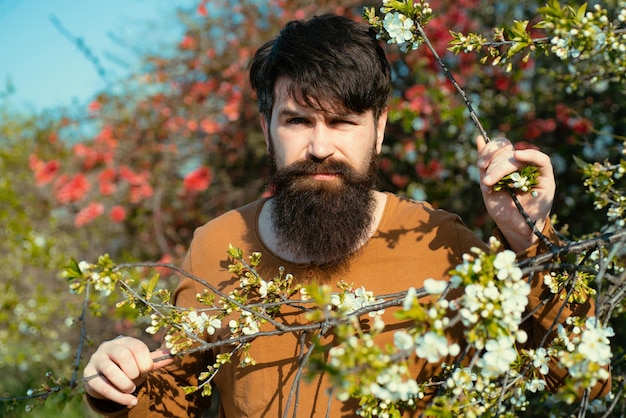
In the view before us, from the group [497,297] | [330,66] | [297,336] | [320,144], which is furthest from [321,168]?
[497,297]

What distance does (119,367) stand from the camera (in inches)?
67.6

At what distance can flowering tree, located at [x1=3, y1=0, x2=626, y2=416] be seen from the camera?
3.67ft

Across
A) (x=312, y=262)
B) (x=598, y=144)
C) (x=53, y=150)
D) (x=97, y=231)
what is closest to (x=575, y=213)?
(x=598, y=144)

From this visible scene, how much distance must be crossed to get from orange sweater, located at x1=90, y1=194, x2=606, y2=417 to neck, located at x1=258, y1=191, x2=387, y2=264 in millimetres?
22

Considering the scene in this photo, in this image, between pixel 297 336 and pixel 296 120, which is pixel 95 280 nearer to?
pixel 297 336

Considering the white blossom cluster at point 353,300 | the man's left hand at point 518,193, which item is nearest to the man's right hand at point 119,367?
the white blossom cluster at point 353,300

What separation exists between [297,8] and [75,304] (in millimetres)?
3204

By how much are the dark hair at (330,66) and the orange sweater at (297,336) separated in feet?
1.30

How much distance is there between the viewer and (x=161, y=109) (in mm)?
5828

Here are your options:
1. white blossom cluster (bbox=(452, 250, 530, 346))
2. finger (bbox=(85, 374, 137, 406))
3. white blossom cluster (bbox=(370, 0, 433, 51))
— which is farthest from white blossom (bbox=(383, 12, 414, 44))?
finger (bbox=(85, 374, 137, 406))

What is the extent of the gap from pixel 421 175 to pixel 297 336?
2686 millimetres

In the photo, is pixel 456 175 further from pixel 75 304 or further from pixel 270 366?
pixel 75 304

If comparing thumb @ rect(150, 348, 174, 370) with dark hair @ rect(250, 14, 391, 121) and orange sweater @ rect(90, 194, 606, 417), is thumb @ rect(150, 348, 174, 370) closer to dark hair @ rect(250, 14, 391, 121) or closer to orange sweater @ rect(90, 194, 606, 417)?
orange sweater @ rect(90, 194, 606, 417)

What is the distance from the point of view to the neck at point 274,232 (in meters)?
2.12
